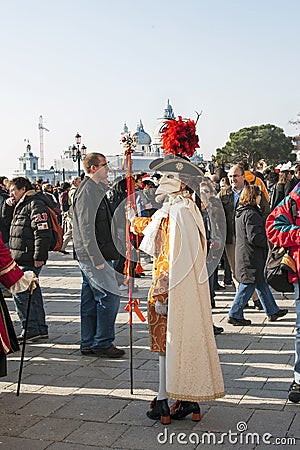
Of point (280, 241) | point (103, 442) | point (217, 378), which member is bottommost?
point (103, 442)

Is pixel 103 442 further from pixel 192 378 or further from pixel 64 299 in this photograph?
pixel 64 299

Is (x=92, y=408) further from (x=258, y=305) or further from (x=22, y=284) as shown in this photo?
(x=258, y=305)

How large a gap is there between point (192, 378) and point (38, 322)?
10.6 ft

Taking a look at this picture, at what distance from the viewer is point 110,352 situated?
22.5 ft

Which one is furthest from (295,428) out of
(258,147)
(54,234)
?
(258,147)

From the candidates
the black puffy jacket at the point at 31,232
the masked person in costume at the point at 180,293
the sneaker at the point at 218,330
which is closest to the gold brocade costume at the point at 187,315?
the masked person in costume at the point at 180,293

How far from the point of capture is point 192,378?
15.8 feet

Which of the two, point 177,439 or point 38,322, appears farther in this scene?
point 38,322

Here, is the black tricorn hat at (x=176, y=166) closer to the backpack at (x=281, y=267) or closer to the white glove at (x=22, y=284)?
the backpack at (x=281, y=267)

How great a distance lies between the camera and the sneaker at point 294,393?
528cm

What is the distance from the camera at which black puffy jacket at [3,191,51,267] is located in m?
7.50

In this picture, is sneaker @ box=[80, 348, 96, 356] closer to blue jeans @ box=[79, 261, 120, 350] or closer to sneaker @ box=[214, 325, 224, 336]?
blue jeans @ box=[79, 261, 120, 350]

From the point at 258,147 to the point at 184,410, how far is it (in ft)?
253

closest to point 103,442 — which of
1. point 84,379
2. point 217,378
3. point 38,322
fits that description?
point 217,378
